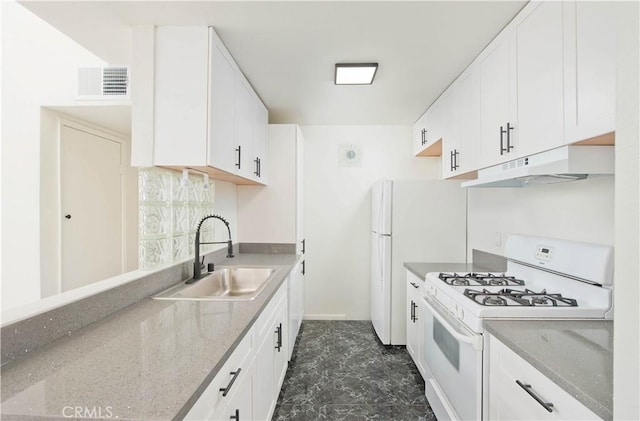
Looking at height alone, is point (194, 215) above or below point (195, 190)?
below

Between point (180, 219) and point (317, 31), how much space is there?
1.55m

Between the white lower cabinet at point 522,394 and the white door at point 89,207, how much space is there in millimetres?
3287

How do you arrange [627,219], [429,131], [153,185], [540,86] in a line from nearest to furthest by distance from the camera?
[627,219]
[540,86]
[153,185]
[429,131]

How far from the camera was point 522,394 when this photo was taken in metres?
1.06

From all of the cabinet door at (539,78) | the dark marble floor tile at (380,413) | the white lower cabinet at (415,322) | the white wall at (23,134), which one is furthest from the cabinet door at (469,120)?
the white wall at (23,134)

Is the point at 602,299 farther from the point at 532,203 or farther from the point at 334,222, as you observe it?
the point at 334,222

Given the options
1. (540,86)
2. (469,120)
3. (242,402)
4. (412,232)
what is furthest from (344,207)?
(242,402)

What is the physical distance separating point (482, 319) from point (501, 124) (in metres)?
1.12

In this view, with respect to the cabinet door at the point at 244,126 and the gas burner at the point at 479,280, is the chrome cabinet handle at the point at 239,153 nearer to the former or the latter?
the cabinet door at the point at 244,126

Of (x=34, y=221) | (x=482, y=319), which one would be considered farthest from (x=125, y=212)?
(x=482, y=319)

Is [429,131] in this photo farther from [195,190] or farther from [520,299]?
[195,190]

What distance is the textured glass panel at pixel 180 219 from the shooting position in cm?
199

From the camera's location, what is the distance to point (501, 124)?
5.48 ft

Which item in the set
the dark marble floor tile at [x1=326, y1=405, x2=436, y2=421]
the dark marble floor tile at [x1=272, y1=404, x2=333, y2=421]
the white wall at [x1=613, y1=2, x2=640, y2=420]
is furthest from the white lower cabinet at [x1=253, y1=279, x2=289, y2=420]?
the white wall at [x1=613, y1=2, x2=640, y2=420]
